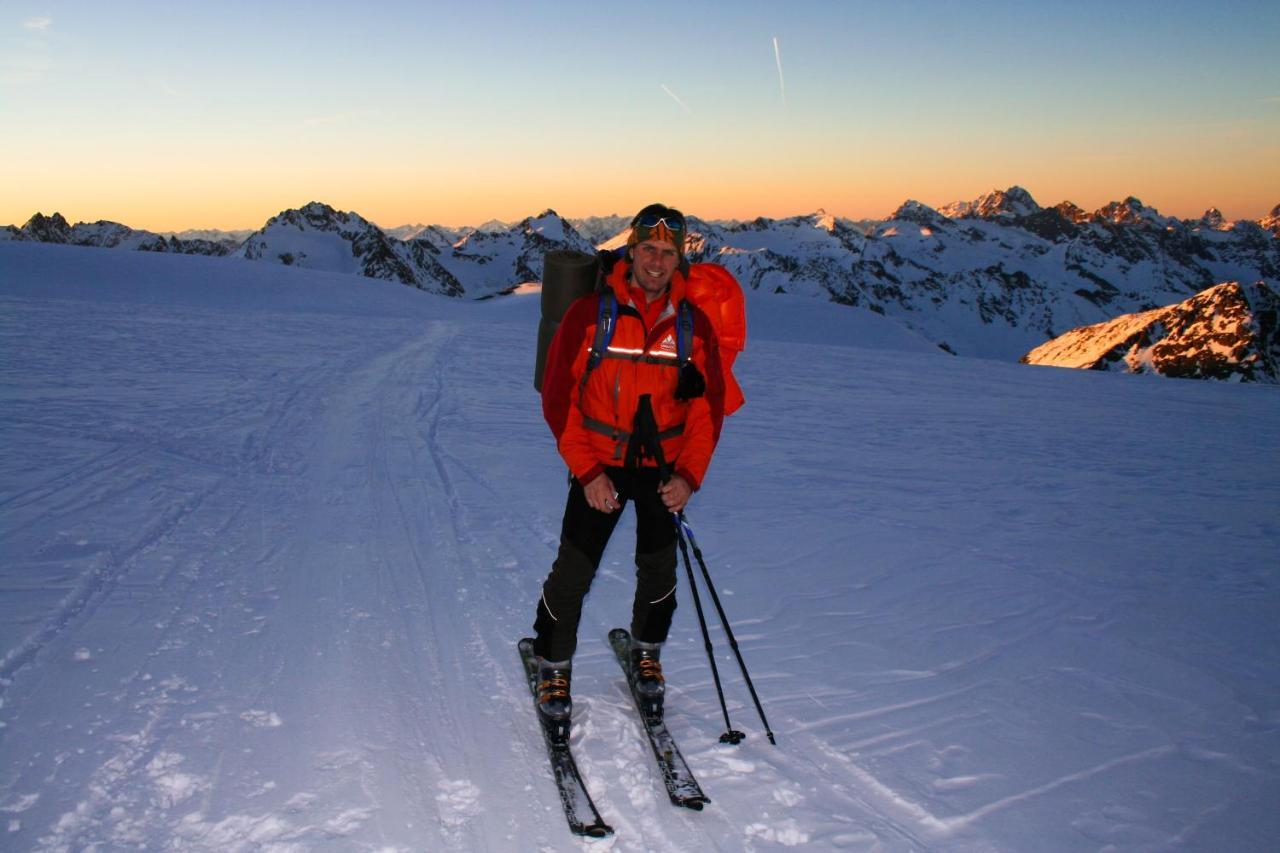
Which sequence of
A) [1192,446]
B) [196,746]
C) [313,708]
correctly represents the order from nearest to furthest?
[196,746]
[313,708]
[1192,446]

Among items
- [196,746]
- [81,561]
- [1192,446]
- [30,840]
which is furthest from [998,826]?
[1192,446]

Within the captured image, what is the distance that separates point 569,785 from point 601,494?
1304mm

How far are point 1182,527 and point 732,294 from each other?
267 inches

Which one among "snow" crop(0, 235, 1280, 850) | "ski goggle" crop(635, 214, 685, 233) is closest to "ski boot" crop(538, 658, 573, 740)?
"snow" crop(0, 235, 1280, 850)

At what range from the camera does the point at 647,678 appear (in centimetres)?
394

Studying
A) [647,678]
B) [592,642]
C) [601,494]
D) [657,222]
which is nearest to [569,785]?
[647,678]

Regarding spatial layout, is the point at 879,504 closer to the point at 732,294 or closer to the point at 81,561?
the point at 732,294

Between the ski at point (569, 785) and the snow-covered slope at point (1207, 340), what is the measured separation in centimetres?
6243

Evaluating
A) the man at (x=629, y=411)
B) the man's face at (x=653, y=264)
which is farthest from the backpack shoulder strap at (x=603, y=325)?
the man's face at (x=653, y=264)

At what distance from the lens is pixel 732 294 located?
3.79 metres

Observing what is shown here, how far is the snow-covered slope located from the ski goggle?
203ft

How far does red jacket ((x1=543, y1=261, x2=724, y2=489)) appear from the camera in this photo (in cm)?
354

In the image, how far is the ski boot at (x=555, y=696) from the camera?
3.61 meters

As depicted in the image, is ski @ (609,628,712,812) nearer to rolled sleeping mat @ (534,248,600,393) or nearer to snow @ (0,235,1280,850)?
snow @ (0,235,1280,850)
